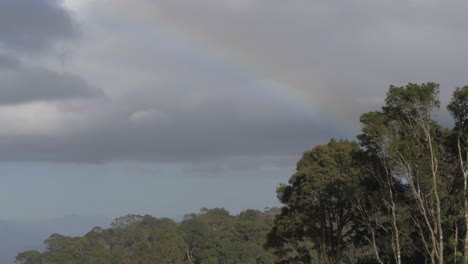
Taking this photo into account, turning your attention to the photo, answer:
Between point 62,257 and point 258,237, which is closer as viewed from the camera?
point 258,237

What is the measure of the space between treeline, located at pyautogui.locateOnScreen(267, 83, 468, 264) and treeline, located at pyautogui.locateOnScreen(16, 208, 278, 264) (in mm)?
62863

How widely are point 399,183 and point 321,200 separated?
8.46 m

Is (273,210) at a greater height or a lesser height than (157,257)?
greater

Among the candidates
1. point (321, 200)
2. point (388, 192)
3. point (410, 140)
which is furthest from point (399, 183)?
point (321, 200)

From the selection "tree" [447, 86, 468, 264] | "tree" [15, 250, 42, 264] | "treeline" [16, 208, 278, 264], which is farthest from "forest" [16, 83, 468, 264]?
"tree" [15, 250, 42, 264]

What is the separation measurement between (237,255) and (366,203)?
71.3 meters

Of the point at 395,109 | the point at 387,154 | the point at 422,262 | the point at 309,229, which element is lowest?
the point at 422,262

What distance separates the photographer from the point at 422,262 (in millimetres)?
27469

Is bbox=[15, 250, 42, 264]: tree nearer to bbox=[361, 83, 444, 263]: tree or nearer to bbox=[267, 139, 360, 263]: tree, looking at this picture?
bbox=[267, 139, 360, 263]: tree

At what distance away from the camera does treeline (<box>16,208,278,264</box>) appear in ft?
320

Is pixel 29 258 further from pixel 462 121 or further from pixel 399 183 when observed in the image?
pixel 462 121

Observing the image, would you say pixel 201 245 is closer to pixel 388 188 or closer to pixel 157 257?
pixel 157 257

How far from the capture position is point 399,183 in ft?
82.8

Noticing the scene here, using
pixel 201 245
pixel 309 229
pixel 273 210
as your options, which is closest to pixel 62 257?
pixel 201 245
